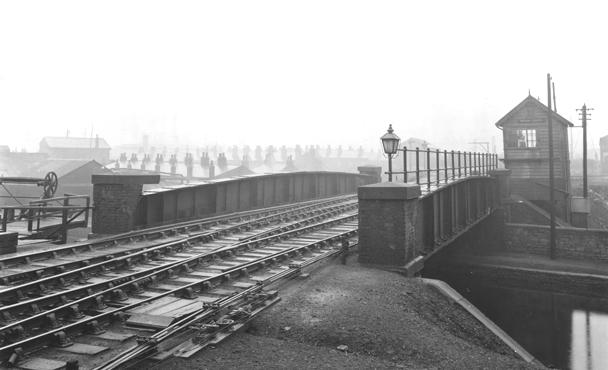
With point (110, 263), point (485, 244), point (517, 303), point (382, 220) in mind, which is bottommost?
point (517, 303)

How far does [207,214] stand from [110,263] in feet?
22.9

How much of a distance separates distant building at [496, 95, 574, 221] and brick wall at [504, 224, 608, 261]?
609 centimetres

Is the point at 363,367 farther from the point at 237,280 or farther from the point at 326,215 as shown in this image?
the point at 326,215

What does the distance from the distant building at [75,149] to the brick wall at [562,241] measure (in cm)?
5999

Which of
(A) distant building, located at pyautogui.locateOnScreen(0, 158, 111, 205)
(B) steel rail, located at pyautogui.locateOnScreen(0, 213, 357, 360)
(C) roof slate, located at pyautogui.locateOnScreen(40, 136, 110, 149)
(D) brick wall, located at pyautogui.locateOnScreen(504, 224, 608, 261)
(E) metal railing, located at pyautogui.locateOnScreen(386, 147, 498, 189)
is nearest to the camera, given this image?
(B) steel rail, located at pyautogui.locateOnScreen(0, 213, 357, 360)

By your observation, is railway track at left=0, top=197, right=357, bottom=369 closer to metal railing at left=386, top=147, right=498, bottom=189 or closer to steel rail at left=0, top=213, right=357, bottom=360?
steel rail at left=0, top=213, right=357, bottom=360

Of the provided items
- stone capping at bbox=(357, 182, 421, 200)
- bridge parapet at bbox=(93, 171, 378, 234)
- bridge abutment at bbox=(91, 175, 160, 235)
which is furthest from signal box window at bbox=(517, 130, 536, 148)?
bridge abutment at bbox=(91, 175, 160, 235)

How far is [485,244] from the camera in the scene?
23969 mm

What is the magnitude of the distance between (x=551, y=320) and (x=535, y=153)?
15826mm

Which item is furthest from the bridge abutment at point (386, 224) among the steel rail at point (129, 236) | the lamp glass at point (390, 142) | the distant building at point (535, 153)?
the distant building at point (535, 153)

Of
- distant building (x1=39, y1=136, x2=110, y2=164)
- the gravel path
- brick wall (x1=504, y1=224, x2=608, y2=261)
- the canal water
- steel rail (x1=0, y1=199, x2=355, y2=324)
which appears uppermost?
distant building (x1=39, y1=136, x2=110, y2=164)

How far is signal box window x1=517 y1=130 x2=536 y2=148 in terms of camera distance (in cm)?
2948

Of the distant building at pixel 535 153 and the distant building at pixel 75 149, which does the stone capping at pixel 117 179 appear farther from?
the distant building at pixel 75 149

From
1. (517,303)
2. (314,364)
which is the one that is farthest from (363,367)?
(517,303)
